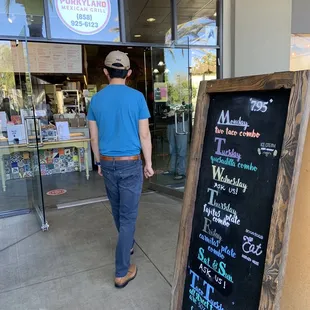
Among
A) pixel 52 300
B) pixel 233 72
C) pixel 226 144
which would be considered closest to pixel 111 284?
pixel 52 300

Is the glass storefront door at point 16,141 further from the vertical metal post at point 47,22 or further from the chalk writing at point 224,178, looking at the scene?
the chalk writing at point 224,178

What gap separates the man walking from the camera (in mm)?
2047

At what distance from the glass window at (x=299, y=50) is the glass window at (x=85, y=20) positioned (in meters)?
3.35

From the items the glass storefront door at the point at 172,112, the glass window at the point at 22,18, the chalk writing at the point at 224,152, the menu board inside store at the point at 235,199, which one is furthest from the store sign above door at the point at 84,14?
the chalk writing at the point at 224,152

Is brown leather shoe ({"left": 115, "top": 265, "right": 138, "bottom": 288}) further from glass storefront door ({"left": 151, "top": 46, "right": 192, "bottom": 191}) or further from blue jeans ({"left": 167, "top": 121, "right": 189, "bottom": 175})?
blue jeans ({"left": 167, "top": 121, "right": 189, "bottom": 175})

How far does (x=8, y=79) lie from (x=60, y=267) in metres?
3.78

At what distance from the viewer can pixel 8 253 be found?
2723 mm

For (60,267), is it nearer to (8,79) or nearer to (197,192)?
(197,192)

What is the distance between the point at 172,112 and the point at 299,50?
2.85 m

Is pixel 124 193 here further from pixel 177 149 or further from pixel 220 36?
pixel 220 36

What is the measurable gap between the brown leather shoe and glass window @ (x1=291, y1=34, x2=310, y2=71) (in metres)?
4.74

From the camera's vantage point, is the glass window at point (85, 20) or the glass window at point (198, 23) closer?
the glass window at point (85, 20)

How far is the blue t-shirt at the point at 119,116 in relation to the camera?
→ 2.04 metres

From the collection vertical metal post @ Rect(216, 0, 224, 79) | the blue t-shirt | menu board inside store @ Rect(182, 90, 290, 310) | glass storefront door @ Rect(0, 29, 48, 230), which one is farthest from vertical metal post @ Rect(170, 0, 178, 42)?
menu board inside store @ Rect(182, 90, 290, 310)
